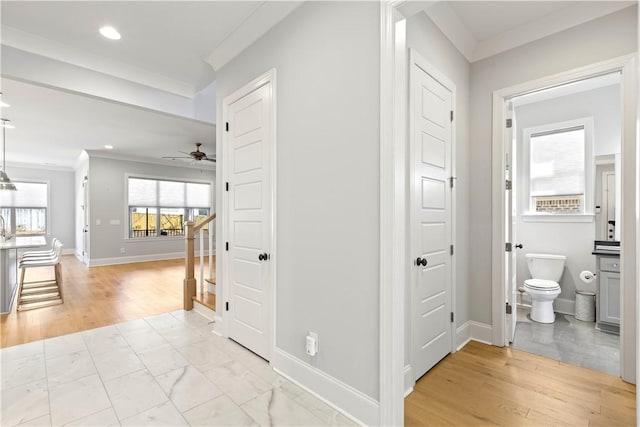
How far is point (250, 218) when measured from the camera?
101 inches

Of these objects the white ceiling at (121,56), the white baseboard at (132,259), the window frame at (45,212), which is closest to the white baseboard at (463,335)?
the white ceiling at (121,56)

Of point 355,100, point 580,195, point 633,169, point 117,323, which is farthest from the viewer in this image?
point 580,195

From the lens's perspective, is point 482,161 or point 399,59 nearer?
point 399,59

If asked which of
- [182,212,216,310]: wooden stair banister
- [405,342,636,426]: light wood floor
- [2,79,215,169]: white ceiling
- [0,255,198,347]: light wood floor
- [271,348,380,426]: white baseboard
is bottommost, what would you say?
[0,255,198,347]: light wood floor

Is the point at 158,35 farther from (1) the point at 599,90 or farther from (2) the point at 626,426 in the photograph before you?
(1) the point at 599,90

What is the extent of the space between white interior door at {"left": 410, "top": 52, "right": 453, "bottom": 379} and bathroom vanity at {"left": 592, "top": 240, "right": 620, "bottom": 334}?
1.71 m

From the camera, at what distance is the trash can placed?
324cm

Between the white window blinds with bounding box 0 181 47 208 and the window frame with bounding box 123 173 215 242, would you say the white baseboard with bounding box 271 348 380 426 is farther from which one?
the white window blinds with bounding box 0 181 47 208

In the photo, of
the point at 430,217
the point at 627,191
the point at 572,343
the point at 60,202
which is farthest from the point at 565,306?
the point at 60,202

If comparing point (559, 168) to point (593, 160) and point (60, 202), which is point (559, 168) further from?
point (60, 202)

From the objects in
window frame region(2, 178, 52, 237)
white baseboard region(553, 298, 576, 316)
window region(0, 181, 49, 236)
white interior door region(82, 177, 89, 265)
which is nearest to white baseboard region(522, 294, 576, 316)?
white baseboard region(553, 298, 576, 316)

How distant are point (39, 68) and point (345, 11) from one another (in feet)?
9.75

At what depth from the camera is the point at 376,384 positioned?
1.63m

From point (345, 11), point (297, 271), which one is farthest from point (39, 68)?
point (297, 271)
